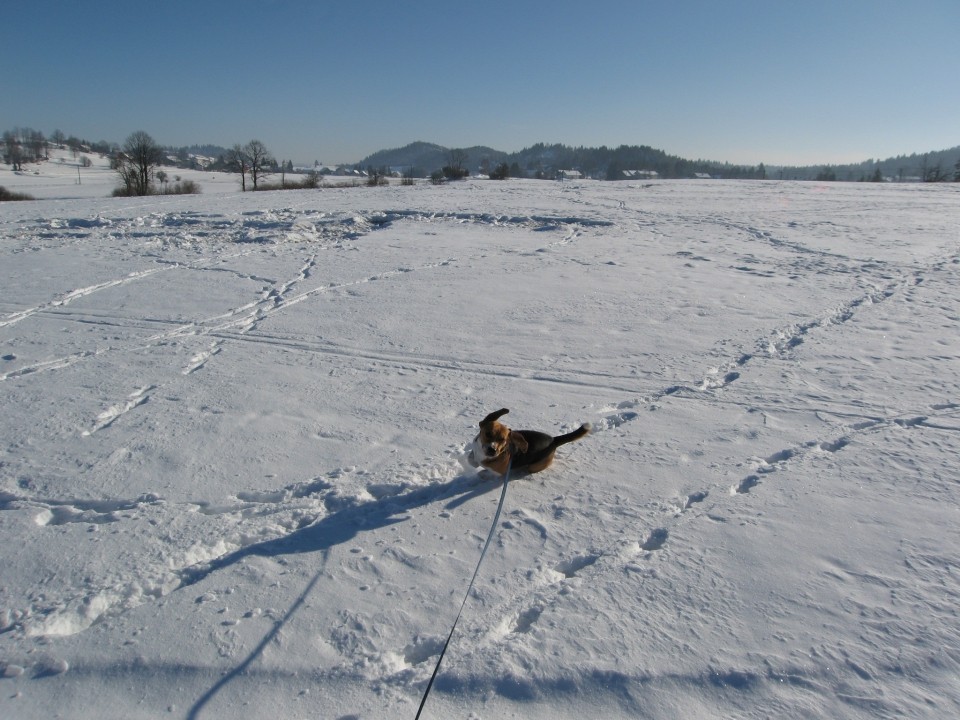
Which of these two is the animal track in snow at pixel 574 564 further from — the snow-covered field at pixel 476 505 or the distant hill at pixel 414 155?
the distant hill at pixel 414 155

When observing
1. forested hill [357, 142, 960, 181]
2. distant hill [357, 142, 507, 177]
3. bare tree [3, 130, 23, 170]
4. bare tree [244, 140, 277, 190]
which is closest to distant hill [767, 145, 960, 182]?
forested hill [357, 142, 960, 181]

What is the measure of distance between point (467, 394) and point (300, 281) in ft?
16.5

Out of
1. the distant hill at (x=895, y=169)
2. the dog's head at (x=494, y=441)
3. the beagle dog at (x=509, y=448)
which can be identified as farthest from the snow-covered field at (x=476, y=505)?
the distant hill at (x=895, y=169)

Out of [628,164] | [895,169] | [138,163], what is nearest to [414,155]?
[628,164]

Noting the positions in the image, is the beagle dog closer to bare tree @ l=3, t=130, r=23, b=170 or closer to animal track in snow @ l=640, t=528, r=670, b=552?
animal track in snow @ l=640, t=528, r=670, b=552

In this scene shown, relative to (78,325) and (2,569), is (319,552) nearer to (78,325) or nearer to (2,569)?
(2,569)

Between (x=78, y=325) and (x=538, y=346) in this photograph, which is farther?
(x=78, y=325)

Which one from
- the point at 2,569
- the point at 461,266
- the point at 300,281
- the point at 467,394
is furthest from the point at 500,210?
the point at 2,569

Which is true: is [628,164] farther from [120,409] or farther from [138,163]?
[120,409]

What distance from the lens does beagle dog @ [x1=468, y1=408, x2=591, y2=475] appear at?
3.19 meters

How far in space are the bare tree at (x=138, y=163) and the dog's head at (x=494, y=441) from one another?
1412 inches

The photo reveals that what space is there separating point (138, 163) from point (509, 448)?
129 feet

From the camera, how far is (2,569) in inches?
107

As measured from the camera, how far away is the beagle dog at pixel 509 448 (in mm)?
3189
